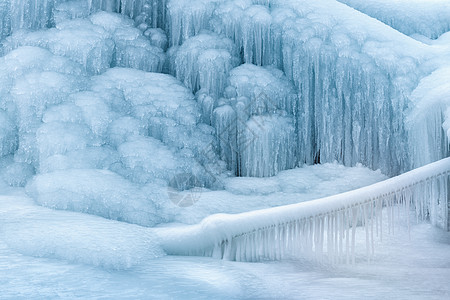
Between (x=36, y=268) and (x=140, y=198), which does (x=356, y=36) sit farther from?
(x=36, y=268)

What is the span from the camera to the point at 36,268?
4609 millimetres

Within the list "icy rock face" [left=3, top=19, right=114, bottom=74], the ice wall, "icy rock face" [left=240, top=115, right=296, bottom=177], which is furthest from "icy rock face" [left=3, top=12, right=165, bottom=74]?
"icy rock face" [left=240, top=115, right=296, bottom=177]

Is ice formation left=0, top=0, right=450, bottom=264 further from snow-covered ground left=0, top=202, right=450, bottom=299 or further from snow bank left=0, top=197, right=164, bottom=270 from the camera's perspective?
snow-covered ground left=0, top=202, right=450, bottom=299

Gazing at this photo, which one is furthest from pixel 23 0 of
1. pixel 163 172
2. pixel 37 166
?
pixel 163 172

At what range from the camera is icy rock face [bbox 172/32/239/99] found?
27.8 ft

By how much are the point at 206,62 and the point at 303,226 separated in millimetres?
4054

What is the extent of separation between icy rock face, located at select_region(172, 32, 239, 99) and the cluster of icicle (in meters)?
3.47

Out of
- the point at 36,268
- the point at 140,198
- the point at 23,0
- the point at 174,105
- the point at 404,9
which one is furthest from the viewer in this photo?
the point at 404,9

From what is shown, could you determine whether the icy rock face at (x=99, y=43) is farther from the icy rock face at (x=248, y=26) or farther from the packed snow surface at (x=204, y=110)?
the icy rock face at (x=248, y=26)

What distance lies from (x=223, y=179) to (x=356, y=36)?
309cm

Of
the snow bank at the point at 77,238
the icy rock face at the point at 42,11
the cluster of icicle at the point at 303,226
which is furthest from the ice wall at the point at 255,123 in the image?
the cluster of icicle at the point at 303,226

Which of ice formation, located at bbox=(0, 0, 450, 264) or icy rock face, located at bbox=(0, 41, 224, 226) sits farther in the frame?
ice formation, located at bbox=(0, 0, 450, 264)

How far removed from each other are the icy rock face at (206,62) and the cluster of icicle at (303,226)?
3.47m

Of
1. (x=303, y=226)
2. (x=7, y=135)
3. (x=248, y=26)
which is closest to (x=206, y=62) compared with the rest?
(x=248, y=26)
